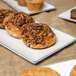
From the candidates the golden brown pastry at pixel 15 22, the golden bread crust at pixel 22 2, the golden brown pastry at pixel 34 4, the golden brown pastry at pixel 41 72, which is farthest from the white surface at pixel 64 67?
the golden bread crust at pixel 22 2

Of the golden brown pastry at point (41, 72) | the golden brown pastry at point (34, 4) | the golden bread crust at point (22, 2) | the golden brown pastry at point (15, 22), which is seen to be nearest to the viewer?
the golden brown pastry at point (41, 72)

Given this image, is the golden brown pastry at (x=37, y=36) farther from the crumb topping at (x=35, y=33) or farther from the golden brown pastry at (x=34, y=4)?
the golden brown pastry at (x=34, y=4)

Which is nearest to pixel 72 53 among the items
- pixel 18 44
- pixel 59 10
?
pixel 18 44

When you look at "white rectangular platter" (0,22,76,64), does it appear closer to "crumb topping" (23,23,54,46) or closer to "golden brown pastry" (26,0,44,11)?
"crumb topping" (23,23,54,46)

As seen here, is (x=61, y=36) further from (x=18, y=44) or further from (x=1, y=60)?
(x=1, y=60)

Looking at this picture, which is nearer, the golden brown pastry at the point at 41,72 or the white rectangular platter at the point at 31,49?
the golden brown pastry at the point at 41,72

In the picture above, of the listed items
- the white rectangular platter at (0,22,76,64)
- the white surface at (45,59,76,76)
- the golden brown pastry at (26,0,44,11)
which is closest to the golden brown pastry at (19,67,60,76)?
the white surface at (45,59,76,76)

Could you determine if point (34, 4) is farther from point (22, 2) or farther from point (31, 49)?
point (31, 49)

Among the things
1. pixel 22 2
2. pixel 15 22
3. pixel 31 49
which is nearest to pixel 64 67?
pixel 31 49
